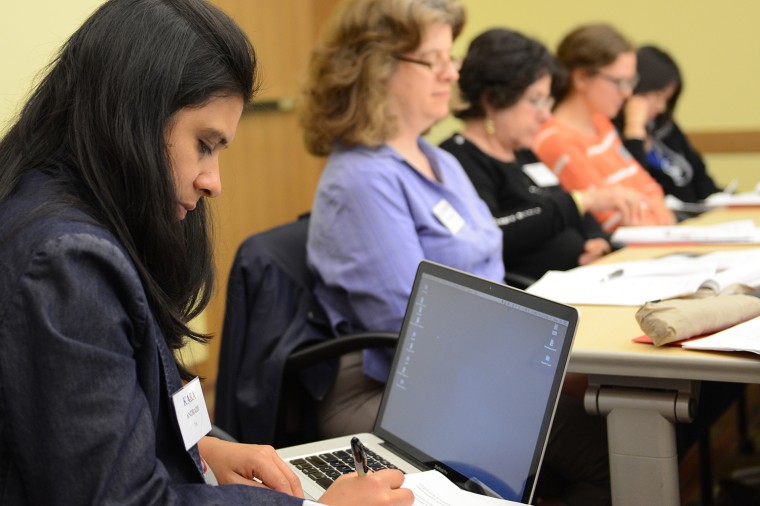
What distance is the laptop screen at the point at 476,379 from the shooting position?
1221 millimetres

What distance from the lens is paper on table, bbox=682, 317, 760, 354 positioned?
4.43 feet

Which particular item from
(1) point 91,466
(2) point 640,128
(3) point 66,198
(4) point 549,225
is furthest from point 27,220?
(2) point 640,128

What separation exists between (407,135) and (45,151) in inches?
51.2

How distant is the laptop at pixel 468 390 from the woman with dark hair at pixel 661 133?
302 centimetres

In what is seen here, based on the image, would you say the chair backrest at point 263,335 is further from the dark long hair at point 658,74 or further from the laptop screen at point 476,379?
the dark long hair at point 658,74

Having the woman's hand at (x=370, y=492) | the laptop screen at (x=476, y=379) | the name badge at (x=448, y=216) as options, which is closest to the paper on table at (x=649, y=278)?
the name badge at (x=448, y=216)

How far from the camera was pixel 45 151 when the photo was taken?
1073mm

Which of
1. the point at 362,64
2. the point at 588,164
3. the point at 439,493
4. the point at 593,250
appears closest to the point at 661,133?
the point at 588,164

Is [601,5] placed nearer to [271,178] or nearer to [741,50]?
[741,50]

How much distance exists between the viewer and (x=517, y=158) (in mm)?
3178

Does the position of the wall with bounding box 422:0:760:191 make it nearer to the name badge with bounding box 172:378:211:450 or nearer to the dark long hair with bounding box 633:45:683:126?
the dark long hair with bounding box 633:45:683:126

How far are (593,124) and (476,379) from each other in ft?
9.08

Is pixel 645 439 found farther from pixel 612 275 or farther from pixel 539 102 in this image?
pixel 539 102

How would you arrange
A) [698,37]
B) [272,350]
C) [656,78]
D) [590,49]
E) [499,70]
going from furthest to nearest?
1. [698,37]
2. [656,78]
3. [590,49]
4. [499,70]
5. [272,350]
